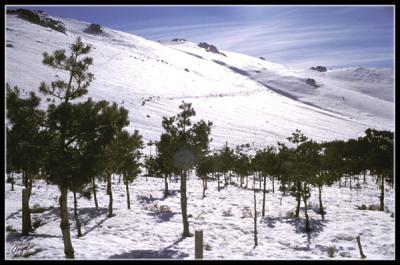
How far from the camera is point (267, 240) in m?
21.6

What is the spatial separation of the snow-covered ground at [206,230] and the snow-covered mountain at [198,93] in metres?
42.7

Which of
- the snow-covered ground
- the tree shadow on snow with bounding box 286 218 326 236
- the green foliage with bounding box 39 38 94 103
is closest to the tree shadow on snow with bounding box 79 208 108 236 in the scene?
the snow-covered ground

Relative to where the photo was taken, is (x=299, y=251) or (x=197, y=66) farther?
(x=197, y=66)

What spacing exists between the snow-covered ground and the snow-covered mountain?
4266cm

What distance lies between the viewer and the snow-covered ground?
16.8 meters

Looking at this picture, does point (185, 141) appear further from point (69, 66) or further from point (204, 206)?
point (204, 206)

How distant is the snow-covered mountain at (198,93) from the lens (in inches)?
3568

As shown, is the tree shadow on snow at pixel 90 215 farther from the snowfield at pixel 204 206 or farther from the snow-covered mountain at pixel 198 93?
the snow-covered mountain at pixel 198 93

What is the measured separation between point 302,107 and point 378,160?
11632 cm

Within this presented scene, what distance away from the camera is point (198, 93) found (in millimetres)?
127312

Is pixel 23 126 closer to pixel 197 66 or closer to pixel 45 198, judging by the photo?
pixel 45 198

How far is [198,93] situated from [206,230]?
10686 cm

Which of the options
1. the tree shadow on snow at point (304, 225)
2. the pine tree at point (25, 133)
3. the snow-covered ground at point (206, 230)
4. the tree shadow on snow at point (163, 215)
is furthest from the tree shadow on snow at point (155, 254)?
the tree shadow on snow at point (304, 225)
